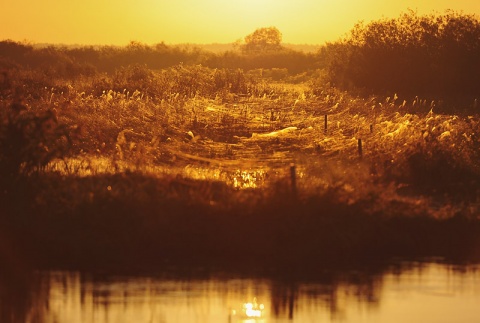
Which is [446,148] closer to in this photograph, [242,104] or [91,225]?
[91,225]

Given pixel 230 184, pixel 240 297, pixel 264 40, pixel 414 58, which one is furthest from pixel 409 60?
pixel 264 40

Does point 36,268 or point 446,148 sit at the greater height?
point 446,148

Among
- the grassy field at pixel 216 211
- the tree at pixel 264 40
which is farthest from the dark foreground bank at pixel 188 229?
the tree at pixel 264 40

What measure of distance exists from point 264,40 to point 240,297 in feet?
372

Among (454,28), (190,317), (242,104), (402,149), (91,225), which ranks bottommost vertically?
(190,317)

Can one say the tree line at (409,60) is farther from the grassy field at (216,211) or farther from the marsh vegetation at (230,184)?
the grassy field at (216,211)

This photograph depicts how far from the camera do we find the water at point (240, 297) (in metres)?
17.7

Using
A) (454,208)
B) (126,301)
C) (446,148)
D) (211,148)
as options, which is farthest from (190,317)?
(211,148)

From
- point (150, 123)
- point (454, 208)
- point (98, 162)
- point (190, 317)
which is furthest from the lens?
point (150, 123)

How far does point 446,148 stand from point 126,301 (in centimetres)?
1570

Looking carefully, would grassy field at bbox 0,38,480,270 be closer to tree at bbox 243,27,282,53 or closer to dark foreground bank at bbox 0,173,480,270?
dark foreground bank at bbox 0,173,480,270

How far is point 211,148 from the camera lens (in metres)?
36.9

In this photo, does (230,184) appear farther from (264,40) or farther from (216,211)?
(264,40)

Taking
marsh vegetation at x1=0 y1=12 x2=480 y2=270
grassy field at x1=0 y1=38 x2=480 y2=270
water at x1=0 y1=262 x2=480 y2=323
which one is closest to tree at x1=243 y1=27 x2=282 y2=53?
marsh vegetation at x1=0 y1=12 x2=480 y2=270
